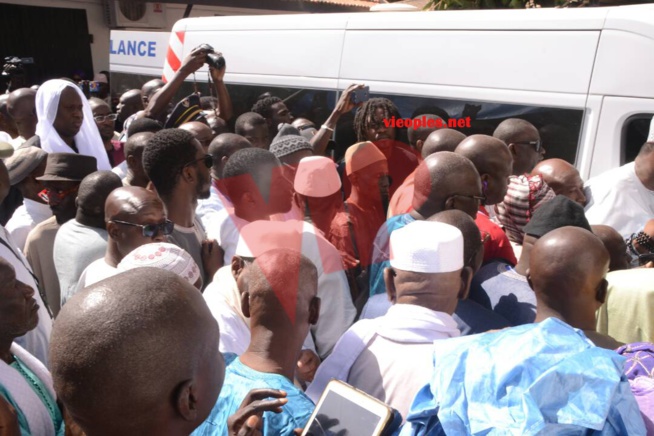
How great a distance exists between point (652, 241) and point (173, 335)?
258 centimetres

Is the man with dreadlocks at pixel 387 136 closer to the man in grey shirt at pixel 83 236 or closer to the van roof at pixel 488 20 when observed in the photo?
the van roof at pixel 488 20

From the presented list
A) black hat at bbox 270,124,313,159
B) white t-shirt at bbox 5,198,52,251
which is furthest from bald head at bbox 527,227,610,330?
white t-shirt at bbox 5,198,52,251

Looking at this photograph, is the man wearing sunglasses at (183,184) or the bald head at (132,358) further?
the man wearing sunglasses at (183,184)

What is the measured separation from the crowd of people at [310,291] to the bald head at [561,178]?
10mm

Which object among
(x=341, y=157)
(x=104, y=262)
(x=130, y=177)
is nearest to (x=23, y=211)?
(x=130, y=177)

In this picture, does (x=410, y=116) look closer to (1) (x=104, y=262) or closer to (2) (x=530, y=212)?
(2) (x=530, y=212)

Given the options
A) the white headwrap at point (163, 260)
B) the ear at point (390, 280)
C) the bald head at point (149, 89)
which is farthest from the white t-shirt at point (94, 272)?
the bald head at point (149, 89)

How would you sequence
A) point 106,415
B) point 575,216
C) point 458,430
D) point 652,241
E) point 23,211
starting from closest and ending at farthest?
point 106,415 → point 458,430 → point 575,216 → point 652,241 → point 23,211

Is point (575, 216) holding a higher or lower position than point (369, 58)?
lower

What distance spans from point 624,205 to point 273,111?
2.98m

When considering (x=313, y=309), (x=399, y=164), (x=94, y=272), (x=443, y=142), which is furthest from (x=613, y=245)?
(x=94, y=272)

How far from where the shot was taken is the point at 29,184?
3.49 meters

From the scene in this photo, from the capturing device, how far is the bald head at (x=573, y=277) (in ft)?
6.39

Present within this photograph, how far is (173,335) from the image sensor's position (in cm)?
122
